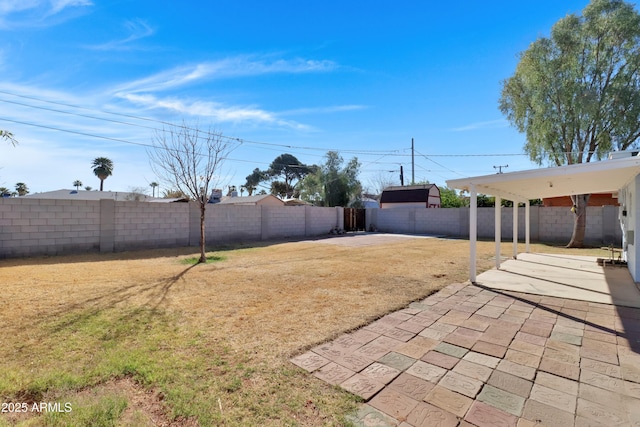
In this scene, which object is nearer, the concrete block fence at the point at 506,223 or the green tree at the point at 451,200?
the concrete block fence at the point at 506,223

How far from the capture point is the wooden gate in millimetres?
18781

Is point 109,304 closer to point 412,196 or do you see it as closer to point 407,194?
point 412,196

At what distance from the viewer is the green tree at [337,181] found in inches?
950

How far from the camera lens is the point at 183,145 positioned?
898 centimetres

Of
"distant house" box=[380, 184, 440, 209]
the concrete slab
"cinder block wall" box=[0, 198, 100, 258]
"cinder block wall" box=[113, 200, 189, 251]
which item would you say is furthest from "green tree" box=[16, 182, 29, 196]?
the concrete slab

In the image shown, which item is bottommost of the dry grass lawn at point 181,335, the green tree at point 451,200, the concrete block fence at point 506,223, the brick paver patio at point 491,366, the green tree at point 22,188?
the brick paver patio at point 491,366

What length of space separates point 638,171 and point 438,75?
7868 millimetres

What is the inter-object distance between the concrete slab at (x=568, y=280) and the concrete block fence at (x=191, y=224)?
6.03 m

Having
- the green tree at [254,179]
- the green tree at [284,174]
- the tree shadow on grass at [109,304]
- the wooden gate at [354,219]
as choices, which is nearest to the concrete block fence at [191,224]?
the wooden gate at [354,219]

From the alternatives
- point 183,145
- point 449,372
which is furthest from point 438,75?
point 449,372

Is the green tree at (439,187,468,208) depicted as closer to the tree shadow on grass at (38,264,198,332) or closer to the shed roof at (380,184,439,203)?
the shed roof at (380,184,439,203)

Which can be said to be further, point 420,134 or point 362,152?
point 420,134

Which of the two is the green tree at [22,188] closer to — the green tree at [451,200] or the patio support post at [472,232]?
the green tree at [451,200]

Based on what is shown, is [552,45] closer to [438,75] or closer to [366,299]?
[438,75]
